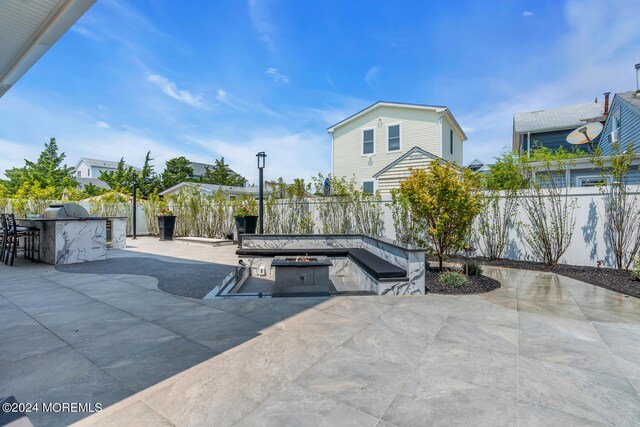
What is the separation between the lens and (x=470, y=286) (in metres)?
4.56

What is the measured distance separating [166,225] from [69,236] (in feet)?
19.3

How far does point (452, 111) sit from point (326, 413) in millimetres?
Result: 14752

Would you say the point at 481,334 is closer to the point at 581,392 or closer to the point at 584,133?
the point at 581,392

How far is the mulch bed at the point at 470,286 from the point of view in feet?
14.3

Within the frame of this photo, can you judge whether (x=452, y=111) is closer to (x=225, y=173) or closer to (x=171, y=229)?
(x=171, y=229)

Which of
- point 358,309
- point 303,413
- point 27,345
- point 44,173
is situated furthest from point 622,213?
point 44,173

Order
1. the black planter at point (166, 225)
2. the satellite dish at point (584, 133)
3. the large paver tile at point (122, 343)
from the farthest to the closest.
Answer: the black planter at point (166, 225), the satellite dish at point (584, 133), the large paver tile at point (122, 343)

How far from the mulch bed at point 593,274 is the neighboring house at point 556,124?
10493mm

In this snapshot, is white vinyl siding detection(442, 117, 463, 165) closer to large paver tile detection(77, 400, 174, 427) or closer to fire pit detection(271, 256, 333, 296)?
fire pit detection(271, 256, 333, 296)

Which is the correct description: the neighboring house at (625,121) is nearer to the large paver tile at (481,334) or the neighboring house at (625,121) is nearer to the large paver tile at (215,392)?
the large paver tile at (481,334)

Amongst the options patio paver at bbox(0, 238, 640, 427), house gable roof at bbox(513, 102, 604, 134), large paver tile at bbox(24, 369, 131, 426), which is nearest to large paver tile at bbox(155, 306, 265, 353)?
patio paver at bbox(0, 238, 640, 427)

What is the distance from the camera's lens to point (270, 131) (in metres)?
15.5

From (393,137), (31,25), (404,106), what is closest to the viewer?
(31,25)

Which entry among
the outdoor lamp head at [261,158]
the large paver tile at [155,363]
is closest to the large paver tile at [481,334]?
the large paver tile at [155,363]
